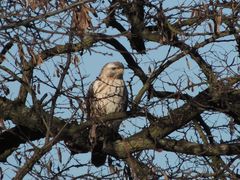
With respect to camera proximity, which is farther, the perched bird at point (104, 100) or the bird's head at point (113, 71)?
the bird's head at point (113, 71)

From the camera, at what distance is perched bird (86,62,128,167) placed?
588 centimetres

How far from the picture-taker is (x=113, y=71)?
28.3ft

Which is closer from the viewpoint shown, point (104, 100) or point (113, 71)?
point (104, 100)

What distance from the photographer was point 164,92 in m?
6.64

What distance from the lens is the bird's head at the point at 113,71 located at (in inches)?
339

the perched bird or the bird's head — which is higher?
the bird's head

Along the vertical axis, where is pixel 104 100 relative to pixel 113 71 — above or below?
below

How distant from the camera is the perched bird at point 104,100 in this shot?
5.88 m

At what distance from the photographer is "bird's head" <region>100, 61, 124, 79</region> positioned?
28.2 feet

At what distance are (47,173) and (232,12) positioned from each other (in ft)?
6.69

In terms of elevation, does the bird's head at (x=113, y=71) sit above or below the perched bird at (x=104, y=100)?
above

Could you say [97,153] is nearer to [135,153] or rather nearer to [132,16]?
[135,153]

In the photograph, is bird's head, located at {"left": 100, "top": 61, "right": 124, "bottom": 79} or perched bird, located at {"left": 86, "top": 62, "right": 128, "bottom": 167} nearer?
perched bird, located at {"left": 86, "top": 62, "right": 128, "bottom": 167}

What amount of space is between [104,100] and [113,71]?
65cm
